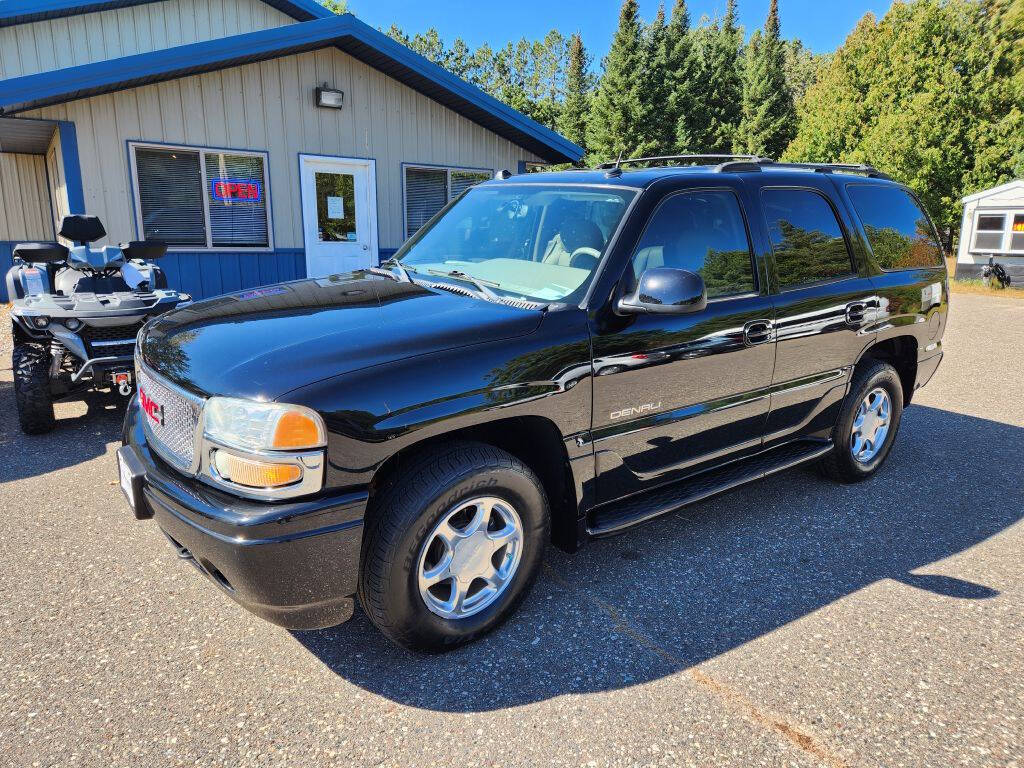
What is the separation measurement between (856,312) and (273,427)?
338 cm

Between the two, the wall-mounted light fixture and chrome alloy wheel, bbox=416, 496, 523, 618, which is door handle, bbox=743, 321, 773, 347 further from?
the wall-mounted light fixture

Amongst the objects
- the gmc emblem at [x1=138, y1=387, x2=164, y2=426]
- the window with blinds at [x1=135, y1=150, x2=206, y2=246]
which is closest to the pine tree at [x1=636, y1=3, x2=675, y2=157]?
the window with blinds at [x1=135, y1=150, x2=206, y2=246]

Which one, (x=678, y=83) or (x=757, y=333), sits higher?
(x=678, y=83)

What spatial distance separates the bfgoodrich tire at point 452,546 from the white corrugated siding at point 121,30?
13276 mm

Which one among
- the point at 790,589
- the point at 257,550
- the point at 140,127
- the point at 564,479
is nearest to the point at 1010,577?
the point at 790,589

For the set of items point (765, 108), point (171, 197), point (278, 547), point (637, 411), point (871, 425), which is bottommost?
point (871, 425)

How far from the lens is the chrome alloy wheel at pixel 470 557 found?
2.65 metres

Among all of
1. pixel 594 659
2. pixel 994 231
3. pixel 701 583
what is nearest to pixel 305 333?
pixel 594 659

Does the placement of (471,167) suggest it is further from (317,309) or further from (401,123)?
(317,309)

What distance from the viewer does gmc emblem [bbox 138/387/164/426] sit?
277 cm

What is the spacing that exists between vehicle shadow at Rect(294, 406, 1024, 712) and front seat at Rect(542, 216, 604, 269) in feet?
4.92

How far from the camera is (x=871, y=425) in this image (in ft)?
15.0

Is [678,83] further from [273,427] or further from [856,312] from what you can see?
[273,427]

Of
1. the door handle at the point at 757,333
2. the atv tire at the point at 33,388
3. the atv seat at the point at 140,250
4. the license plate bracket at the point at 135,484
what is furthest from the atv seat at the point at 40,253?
the door handle at the point at 757,333
